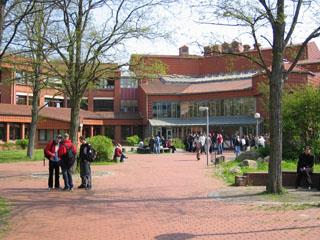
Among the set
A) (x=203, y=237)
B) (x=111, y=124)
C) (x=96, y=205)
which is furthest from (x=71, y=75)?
(x=111, y=124)

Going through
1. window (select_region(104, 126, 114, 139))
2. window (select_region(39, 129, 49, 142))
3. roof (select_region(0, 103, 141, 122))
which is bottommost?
window (select_region(39, 129, 49, 142))

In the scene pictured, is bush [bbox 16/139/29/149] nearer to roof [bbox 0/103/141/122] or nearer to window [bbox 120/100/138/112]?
roof [bbox 0/103/141/122]

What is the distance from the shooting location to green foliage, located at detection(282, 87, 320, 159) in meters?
25.1

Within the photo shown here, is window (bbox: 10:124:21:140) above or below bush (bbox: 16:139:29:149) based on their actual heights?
above

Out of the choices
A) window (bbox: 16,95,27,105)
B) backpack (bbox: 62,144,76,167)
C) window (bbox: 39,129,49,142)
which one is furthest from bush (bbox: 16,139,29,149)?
backpack (bbox: 62,144,76,167)

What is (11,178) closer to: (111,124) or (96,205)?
(96,205)

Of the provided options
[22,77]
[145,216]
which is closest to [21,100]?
[22,77]

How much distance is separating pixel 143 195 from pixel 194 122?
49.5 m

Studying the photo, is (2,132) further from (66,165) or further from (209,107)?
(66,165)

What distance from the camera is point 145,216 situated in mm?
10891

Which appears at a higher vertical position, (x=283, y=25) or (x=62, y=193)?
(x=283, y=25)

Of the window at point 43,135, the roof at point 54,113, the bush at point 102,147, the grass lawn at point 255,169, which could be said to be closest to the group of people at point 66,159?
the grass lawn at point 255,169

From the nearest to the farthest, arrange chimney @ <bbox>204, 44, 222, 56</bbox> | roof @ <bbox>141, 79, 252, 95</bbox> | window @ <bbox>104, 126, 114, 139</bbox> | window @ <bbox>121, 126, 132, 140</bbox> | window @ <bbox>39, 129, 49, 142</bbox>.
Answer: chimney @ <bbox>204, 44, 222, 56</bbox> → window @ <bbox>39, 129, 49, 142</bbox> → roof @ <bbox>141, 79, 252, 95</bbox> → window @ <bbox>104, 126, 114, 139</bbox> → window @ <bbox>121, 126, 132, 140</bbox>

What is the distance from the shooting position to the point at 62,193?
15.0 metres
